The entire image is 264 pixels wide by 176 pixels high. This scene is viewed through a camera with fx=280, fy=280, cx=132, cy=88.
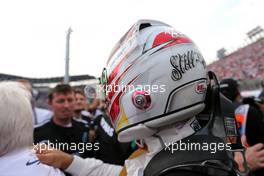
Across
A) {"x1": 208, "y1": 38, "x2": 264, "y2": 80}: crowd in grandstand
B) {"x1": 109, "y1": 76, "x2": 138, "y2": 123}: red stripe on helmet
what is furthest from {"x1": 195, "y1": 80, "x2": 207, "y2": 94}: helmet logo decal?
{"x1": 208, "y1": 38, "x2": 264, "y2": 80}: crowd in grandstand

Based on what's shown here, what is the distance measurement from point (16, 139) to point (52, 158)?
20 centimetres

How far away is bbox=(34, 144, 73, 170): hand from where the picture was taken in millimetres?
1342

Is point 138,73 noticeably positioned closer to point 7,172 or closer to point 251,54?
point 7,172

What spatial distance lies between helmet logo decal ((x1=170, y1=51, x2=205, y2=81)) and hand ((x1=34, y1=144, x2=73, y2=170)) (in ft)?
2.29

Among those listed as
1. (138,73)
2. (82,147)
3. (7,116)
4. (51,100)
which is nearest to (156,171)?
(138,73)

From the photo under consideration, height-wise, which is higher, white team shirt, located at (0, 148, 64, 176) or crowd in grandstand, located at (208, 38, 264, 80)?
crowd in grandstand, located at (208, 38, 264, 80)

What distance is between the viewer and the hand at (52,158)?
1.34m

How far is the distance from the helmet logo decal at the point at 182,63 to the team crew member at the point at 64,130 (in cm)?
169

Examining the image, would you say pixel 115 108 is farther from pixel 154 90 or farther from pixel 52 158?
pixel 52 158

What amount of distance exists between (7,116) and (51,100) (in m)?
1.91

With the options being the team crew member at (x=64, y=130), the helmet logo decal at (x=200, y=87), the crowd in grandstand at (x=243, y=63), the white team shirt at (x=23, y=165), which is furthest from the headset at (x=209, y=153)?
the crowd in grandstand at (x=243, y=63)

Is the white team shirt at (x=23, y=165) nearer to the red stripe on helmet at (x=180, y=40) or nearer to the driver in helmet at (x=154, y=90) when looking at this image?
the driver in helmet at (x=154, y=90)

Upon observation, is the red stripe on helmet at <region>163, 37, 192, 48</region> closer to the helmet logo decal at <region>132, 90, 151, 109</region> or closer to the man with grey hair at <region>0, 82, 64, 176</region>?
the helmet logo decal at <region>132, 90, 151, 109</region>

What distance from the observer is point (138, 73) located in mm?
1146
